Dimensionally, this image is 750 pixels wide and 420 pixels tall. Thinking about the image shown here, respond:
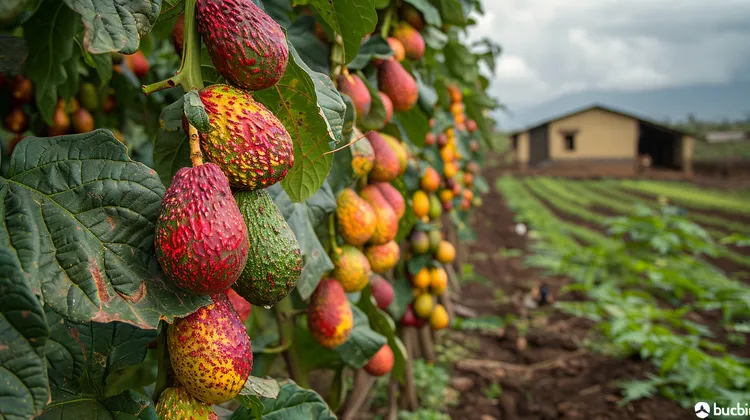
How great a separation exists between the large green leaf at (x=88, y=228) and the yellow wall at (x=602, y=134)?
98.1ft

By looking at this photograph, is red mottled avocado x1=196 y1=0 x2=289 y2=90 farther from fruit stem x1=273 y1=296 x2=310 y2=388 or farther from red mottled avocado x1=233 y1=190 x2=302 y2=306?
fruit stem x1=273 y1=296 x2=310 y2=388

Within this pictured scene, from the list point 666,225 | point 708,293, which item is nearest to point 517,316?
point 708,293

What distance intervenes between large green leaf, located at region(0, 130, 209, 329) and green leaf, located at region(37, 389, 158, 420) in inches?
7.8

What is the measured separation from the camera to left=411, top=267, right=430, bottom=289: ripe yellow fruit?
366cm

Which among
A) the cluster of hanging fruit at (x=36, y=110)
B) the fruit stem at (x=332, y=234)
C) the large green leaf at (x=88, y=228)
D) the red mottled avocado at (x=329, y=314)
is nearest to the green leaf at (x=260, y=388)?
the large green leaf at (x=88, y=228)

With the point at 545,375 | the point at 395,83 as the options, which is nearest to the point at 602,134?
the point at 545,375

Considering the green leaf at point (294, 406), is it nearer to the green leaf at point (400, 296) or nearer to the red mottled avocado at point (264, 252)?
the red mottled avocado at point (264, 252)

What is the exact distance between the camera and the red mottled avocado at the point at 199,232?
0.73 m

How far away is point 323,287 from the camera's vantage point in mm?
1677

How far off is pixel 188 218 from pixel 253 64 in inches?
10.4

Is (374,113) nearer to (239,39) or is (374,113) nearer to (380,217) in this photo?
(380,217)

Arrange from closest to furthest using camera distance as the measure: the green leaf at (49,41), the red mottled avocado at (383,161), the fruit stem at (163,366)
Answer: the fruit stem at (163,366), the green leaf at (49,41), the red mottled avocado at (383,161)

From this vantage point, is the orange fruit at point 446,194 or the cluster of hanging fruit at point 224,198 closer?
the cluster of hanging fruit at point 224,198

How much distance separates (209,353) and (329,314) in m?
0.84
